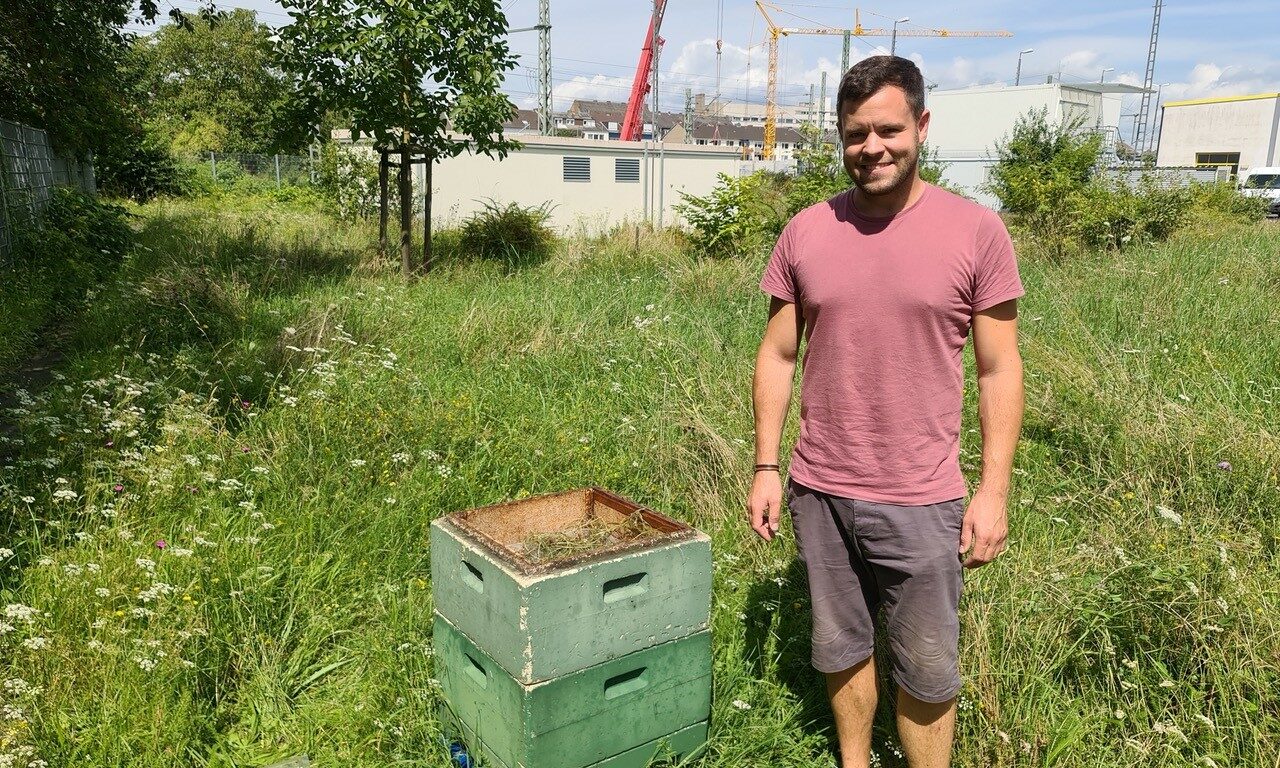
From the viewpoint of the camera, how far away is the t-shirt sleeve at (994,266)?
2.23 metres

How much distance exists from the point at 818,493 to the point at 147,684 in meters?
2.28

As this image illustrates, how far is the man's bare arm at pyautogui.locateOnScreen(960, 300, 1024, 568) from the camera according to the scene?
7.52 ft

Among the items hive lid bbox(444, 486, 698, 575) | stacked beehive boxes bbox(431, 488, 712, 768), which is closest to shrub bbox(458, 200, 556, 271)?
hive lid bbox(444, 486, 698, 575)

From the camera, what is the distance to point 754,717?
9.81ft

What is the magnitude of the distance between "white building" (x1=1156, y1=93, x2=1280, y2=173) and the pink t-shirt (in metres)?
60.0

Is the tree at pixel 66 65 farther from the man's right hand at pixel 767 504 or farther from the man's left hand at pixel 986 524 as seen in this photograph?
the man's left hand at pixel 986 524

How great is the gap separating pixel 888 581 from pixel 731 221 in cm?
953

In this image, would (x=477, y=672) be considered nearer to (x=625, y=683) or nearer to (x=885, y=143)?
(x=625, y=683)

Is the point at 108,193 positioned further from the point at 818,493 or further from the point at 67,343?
the point at 818,493

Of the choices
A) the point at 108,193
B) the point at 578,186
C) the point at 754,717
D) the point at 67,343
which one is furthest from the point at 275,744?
the point at 108,193

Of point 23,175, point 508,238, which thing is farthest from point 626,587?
point 23,175

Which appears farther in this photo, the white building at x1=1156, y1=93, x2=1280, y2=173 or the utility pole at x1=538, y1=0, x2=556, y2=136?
the white building at x1=1156, y1=93, x2=1280, y2=173

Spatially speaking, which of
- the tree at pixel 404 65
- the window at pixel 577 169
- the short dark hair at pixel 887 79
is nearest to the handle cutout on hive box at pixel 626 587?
the short dark hair at pixel 887 79

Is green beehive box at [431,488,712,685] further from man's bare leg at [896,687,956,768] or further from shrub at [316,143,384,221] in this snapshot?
shrub at [316,143,384,221]
